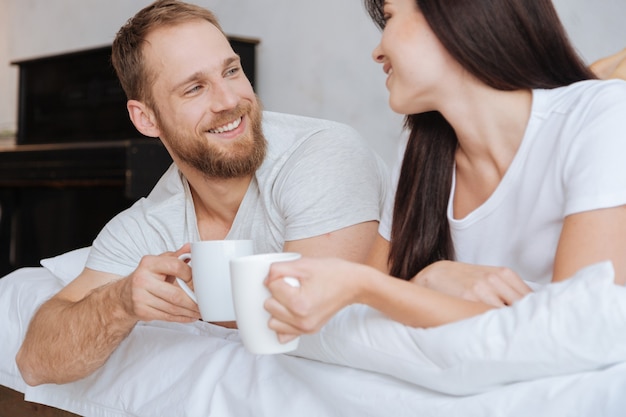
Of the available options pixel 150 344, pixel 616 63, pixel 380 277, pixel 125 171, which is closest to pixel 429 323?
pixel 380 277

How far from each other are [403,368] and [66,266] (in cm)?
121

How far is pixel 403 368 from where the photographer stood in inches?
38.5

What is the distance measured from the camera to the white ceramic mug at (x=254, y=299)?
0.92 m

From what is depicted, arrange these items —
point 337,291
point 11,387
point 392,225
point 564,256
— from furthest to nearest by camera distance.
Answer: point 11,387 → point 392,225 → point 564,256 → point 337,291

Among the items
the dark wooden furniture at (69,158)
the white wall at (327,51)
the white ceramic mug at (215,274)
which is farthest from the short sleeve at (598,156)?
the dark wooden furniture at (69,158)

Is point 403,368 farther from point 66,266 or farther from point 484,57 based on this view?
point 66,266

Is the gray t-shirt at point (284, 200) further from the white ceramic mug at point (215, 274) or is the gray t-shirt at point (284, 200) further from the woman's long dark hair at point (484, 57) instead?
the white ceramic mug at point (215, 274)

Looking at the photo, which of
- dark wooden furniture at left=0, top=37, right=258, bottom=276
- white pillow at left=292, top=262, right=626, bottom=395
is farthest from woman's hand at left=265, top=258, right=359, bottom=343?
dark wooden furniture at left=0, top=37, right=258, bottom=276

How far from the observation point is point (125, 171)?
376 centimetres

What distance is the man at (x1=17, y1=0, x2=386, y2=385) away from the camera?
1.55 meters

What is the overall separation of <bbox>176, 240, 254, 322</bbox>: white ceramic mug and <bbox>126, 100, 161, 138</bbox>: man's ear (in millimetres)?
806

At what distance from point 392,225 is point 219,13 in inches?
115

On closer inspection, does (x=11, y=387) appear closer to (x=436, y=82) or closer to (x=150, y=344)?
(x=150, y=344)

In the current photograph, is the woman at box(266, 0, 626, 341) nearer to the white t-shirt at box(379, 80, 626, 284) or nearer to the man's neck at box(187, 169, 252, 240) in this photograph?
the white t-shirt at box(379, 80, 626, 284)
